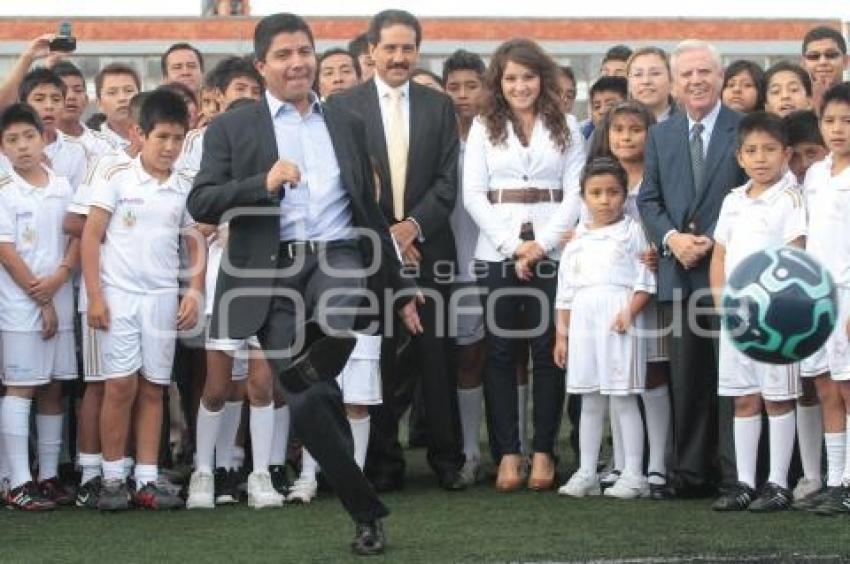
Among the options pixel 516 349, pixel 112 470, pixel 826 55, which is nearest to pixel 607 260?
pixel 516 349

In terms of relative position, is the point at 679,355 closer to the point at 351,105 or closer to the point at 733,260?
the point at 733,260

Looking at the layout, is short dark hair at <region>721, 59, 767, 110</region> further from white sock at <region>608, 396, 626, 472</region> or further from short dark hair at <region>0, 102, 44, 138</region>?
short dark hair at <region>0, 102, 44, 138</region>

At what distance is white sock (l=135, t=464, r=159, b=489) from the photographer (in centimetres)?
985

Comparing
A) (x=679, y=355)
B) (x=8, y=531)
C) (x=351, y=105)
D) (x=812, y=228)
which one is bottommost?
(x=8, y=531)

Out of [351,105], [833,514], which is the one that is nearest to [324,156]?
[351,105]

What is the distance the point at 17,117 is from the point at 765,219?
4.09 meters

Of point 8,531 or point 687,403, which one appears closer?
point 8,531

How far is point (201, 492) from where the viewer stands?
984 centimetres

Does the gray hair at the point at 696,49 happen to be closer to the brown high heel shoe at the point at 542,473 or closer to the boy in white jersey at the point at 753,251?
the boy in white jersey at the point at 753,251

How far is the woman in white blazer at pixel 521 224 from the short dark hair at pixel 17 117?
2450 millimetres

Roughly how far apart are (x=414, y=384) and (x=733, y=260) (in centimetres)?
268

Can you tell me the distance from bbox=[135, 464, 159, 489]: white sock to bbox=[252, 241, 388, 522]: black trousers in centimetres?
192

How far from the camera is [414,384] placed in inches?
448

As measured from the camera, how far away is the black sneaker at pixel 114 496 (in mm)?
9703
